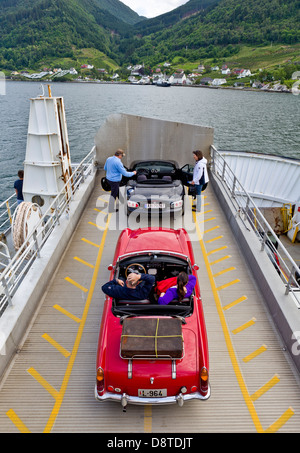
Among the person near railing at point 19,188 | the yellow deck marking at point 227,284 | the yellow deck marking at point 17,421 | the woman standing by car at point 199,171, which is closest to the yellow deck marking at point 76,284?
the yellow deck marking at point 17,421

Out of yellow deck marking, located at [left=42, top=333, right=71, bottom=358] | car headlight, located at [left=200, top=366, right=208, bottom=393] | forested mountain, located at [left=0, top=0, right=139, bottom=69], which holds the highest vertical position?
forested mountain, located at [left=0, top=0, right=139, bottom=69]

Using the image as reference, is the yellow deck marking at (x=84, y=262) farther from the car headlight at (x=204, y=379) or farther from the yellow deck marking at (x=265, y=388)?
the yellow deck marking at (x=265, y=388)

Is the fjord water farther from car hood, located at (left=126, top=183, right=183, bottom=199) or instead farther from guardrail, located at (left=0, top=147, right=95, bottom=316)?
car hood, located at (left=126, top=183, right=183, bottom=199)

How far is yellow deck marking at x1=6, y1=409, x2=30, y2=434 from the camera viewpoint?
4034mm

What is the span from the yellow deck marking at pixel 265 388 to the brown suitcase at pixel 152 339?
5.43ft

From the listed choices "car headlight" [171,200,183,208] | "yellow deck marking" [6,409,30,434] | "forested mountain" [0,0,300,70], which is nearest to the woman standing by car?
"car headlight" [171,200,183,208]

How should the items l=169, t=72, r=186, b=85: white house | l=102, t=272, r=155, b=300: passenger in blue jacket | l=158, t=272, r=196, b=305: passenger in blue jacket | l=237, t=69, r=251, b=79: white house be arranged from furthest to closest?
1. l=169, t=72, r=186, b=85: white house
2. l=237, t=69, r=251, b=79: white house
3. l=102, t=272, r=155, b=300: passenger in blue jacket
4. l=158, t=272, r=196, b=305: passenger in blue jacket

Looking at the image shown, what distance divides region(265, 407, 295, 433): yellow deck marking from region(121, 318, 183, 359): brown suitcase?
172 cm

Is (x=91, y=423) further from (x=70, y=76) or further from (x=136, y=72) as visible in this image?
(x=136, y=72)

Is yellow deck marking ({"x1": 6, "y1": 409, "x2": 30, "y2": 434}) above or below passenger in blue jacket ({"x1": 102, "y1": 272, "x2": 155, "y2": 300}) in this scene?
below

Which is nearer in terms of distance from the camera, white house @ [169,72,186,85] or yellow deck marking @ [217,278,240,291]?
yellow deck marking @ [217,278,240,291]

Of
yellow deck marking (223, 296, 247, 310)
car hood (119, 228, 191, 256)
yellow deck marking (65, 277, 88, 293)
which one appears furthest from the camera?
yellow deck marking (65, 277, 88, 293)

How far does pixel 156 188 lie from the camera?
9.08 meters

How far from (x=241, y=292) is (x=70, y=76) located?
17243 centimetres
